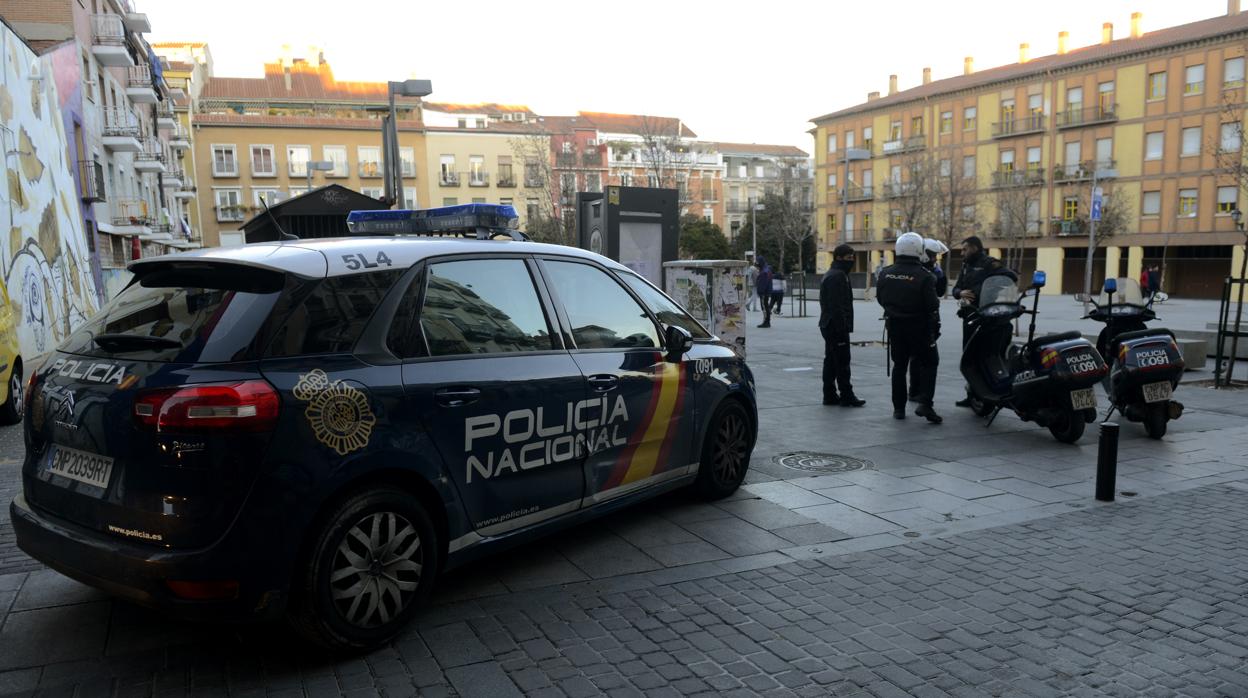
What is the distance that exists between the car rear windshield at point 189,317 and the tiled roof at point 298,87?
68.3m

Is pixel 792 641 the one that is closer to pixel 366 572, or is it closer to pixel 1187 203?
pixel 366 572

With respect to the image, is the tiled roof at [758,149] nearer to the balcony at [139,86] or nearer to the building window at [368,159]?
the building window at [368,159]

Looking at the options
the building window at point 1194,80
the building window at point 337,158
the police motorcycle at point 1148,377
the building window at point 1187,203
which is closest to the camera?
the police motorcycle at point 1148,377

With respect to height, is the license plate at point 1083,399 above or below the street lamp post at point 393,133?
below

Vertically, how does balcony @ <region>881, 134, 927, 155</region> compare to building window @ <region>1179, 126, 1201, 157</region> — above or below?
above

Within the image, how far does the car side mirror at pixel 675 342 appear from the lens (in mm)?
5035

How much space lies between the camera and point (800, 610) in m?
3.94

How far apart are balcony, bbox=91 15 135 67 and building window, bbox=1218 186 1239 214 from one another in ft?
173

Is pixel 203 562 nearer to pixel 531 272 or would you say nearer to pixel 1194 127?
pixel 531 272

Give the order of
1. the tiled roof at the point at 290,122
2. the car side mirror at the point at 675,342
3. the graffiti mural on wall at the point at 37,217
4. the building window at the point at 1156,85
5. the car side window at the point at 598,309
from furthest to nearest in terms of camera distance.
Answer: the tiled roof at the point at 290,122 → the building window at the point at 1156,85 → the graffiti mural on wall at the point at 37,217 → the car side mirror at the point at 675,342 → the car side window at the point at 598,309

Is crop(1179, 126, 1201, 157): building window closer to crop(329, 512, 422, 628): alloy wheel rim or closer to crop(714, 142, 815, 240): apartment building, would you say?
crop(714, 142, 815, 240): apartment building

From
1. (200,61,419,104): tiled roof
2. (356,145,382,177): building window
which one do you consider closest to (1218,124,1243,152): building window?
(356,145,382,177): building window

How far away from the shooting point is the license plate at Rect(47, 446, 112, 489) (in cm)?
314

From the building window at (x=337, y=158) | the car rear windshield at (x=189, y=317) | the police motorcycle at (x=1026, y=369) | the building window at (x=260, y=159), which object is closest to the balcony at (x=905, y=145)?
the building window at (x=337, y=158)
